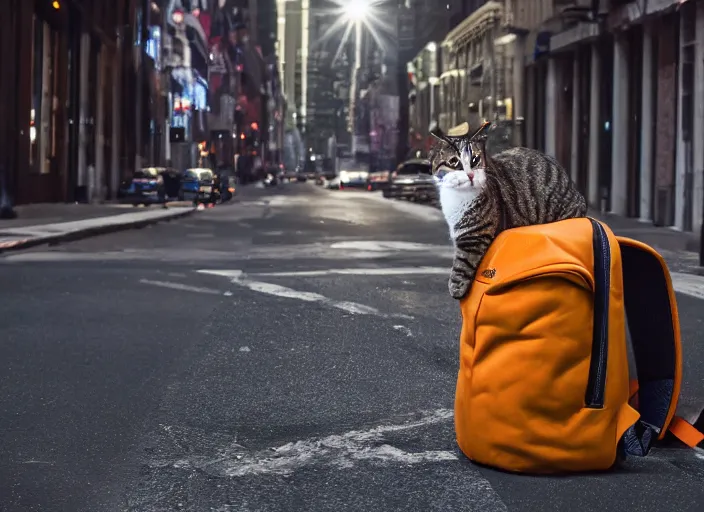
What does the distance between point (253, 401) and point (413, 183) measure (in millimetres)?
46042

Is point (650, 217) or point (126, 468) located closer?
point (126, 468)

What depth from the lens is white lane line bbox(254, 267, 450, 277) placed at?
15.1 m

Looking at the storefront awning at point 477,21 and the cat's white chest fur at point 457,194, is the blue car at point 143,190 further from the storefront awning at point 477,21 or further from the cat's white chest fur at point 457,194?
the cat's white chest fur at point 457,194

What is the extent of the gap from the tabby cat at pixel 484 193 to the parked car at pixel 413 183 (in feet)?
148

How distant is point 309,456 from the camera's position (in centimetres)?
537

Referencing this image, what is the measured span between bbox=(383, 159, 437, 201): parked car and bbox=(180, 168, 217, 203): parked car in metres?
8.44

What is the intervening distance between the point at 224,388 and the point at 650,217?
2537 cm

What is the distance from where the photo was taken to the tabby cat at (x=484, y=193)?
476 centimetres

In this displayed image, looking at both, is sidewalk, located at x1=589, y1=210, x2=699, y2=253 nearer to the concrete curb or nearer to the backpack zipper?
the concrete curb

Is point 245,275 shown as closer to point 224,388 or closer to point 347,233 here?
point 224,388

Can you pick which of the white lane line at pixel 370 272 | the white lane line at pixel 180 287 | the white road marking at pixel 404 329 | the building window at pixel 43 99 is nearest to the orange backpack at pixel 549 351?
the white road marking at pixel 404 329

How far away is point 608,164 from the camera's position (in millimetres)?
36188

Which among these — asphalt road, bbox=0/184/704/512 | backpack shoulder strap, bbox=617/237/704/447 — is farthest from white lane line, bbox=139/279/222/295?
backpack shoulder strap, bbox=617/237/704/447

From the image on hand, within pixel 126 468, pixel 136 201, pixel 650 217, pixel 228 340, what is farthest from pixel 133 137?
pixel 126 468
